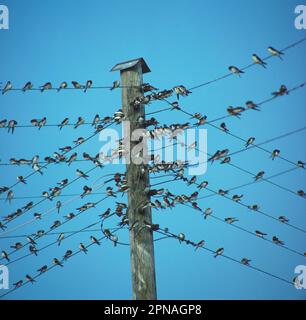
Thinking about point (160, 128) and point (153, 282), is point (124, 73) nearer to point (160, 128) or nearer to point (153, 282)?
point (160, 128)

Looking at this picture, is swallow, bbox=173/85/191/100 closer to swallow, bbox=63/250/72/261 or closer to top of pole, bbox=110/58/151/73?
top of pole, bbox=110/58/151/73

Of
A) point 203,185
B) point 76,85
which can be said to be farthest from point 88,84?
point 203,185

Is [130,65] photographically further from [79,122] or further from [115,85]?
[79,122]

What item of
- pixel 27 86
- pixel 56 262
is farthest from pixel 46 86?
pixel 56 262

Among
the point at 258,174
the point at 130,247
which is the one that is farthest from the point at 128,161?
the point at 258,174

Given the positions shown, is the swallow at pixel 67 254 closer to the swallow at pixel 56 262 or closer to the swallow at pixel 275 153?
the swallow at pixel 56 262

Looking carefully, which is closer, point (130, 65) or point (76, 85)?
point (130, 65)

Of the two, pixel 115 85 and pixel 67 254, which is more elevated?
pixel 115 85

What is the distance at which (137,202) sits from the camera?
476 inches

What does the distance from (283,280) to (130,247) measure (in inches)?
170

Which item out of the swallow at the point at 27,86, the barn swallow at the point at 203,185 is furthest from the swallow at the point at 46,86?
the barn swallow at the point at 203,185

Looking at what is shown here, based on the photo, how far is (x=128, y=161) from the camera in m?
12.3

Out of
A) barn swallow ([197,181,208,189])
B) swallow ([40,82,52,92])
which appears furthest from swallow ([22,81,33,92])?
barn swallow ([197,181,208,189])

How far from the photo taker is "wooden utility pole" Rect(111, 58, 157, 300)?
11.7m
